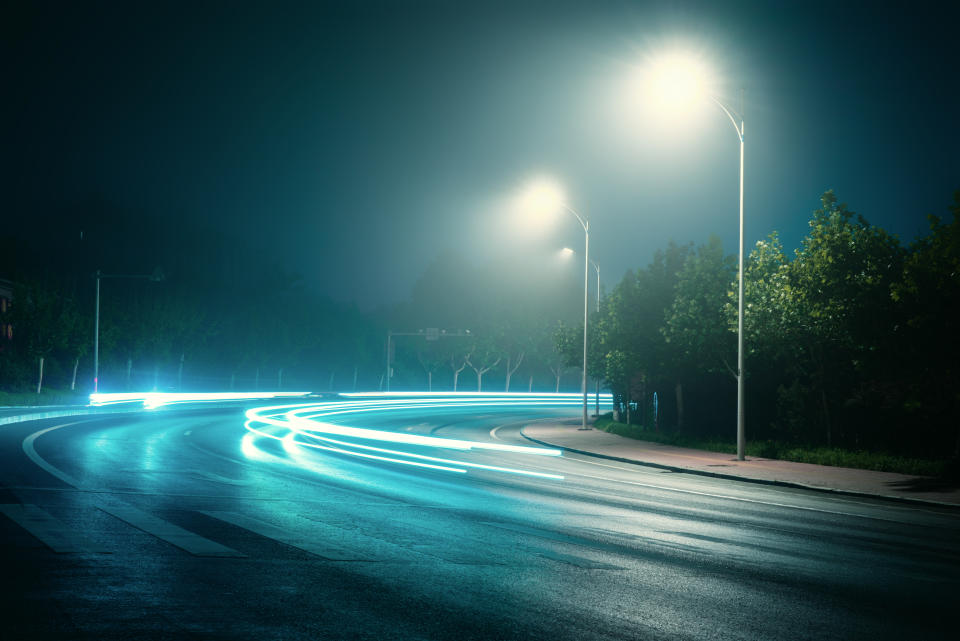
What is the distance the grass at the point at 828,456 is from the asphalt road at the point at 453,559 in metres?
4.52

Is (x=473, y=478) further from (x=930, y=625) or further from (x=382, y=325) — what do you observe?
(x=382, y=325)

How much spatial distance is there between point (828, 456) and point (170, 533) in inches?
675

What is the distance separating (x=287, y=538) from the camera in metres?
10.3

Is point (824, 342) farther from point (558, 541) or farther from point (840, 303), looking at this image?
point (558, 541)

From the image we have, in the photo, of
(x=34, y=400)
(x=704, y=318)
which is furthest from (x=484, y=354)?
(x=704, y=318)

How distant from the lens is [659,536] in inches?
445

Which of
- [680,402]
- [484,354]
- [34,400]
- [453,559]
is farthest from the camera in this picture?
[484,354]

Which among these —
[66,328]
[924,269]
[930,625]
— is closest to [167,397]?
[66,328]

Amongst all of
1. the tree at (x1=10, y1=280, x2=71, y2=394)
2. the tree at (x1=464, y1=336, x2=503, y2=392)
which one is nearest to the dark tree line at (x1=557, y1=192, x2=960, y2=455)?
the tree at (x1=10, y1=280, x2=71, y2=394)

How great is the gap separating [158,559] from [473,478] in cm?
1036

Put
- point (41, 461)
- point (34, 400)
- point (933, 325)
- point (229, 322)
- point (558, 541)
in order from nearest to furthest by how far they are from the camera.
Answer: point (558, 541) < point (41, 461) < point (933, 325) < point (34, 400) < point (229, 322)

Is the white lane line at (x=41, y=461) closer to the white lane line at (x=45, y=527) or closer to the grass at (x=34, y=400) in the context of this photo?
the white lane line at (x=45, y=527)

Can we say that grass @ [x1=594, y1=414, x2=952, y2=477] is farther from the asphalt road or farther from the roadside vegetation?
the asphalt road

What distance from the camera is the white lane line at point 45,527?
30.7 feet
